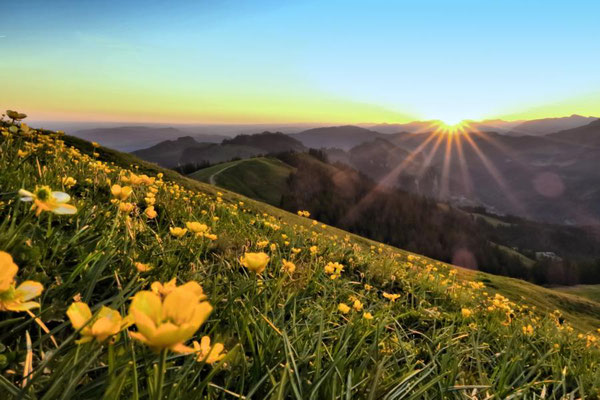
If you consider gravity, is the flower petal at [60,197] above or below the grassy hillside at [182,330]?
above

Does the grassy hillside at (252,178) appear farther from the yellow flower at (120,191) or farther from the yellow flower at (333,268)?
the yellow flower at (120,191)

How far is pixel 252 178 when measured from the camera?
10519cm

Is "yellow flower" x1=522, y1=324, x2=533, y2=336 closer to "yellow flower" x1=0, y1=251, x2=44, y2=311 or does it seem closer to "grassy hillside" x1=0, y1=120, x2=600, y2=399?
"grassy hillside" x1=0, y1=120, x2=600, y2=399

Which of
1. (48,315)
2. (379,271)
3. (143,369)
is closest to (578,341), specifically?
(379,271)

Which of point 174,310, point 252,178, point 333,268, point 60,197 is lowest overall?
point 252,178

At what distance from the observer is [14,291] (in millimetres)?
1106

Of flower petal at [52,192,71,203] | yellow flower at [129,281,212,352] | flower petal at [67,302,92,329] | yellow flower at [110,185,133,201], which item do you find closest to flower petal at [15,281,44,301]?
flower petal at [67,302,92,329]

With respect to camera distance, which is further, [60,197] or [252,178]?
[252,178]

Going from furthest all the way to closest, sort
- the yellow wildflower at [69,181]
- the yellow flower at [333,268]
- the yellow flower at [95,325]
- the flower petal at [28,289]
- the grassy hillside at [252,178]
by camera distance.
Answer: the grassy hillside at [252,178], the yellow flower at [333,268], the yellow wildflower at [69,181], the flower petal at [28,289], the yellow flower at [95,325]

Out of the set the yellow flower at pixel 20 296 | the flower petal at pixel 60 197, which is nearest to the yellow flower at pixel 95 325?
the yellow flower at pixel 20 296

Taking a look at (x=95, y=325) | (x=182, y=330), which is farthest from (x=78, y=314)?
(x=182, y=330)

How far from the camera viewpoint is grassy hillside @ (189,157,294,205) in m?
93.5

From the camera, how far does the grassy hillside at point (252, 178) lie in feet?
307

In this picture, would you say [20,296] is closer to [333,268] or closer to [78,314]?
[78,314]
